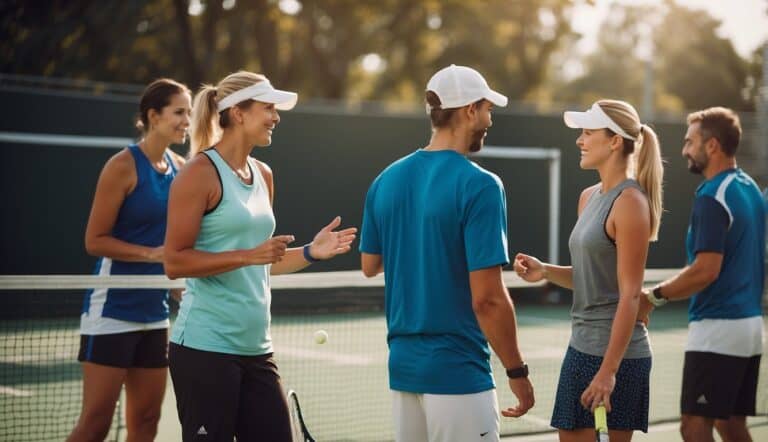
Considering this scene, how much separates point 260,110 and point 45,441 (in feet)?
12.5

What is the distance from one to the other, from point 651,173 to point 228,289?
1.77 meters

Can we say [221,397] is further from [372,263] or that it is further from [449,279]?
[449,279]

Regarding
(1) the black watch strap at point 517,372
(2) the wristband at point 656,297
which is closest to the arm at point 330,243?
(1) the black watch strap at point 517,372

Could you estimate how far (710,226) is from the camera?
4.80 meters

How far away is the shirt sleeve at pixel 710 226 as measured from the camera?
4.78 meters

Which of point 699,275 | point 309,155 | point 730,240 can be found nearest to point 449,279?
point 699,275

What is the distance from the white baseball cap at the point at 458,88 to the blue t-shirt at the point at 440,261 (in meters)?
0.19

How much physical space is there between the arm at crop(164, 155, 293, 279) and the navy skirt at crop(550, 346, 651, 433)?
52.2 inches

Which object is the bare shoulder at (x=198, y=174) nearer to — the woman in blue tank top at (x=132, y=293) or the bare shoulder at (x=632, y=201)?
the woman in blue tank top at (x=132, y=293)

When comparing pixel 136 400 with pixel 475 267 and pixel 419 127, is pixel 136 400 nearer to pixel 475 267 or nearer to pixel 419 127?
pixel 475 267

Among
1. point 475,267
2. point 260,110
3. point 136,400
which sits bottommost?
point 136,400

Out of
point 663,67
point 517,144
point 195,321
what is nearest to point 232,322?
point 195,321

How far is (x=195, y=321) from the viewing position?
13.5 feet

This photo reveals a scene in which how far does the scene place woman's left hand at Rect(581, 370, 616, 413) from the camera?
4.09 m
